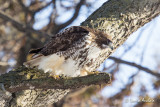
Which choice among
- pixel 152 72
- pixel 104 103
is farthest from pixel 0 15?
pixel 104 103

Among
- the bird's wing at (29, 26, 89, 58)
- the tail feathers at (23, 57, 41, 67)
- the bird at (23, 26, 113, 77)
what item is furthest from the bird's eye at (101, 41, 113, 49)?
the tail feathers at (23, 57, 41, 67)

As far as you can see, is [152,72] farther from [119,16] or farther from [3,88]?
[3,88]

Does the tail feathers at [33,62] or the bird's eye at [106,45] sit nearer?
the tail feathers at [33,62]

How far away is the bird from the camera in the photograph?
12.7 feet

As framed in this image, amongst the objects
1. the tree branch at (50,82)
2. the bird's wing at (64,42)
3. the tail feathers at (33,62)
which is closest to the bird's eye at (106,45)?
the bird's wing at (64,42)

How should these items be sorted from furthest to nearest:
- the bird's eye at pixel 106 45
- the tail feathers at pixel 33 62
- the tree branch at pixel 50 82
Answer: the bird's eye at pixel 106 45 < the tail feathers at pixel 33 62 < the tree branch at pixel 50 82

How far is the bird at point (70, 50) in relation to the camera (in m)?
3.88

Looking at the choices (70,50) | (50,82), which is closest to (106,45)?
(70,50)

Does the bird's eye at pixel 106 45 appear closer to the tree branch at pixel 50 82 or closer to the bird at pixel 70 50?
the bird at pixel 70 50

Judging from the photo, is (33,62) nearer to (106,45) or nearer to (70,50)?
(70,50)

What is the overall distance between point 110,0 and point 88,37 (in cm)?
137

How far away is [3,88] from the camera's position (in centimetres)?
324

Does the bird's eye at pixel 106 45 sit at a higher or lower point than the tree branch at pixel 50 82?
higher

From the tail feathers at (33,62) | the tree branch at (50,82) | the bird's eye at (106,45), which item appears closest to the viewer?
the tree branch at (50,82)
